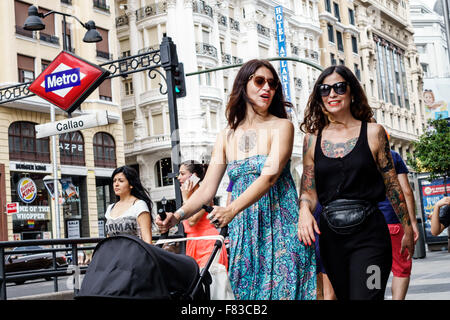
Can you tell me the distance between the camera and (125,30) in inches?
1769

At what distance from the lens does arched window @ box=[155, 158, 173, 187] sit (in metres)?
43.4

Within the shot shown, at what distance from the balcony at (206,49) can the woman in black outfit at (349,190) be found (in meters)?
40.4

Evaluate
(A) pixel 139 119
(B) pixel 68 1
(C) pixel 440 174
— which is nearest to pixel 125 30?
(A) pixel 139 119

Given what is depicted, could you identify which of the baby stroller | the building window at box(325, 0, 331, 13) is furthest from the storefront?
the building window at box(325, 0, 331, 13)

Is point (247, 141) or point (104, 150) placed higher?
point (104, 150)

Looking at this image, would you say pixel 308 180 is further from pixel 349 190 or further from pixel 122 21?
pixel 122 21

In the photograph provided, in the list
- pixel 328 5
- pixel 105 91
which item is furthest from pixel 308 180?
pixel 328 5

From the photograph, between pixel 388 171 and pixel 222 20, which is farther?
pixel 222 20

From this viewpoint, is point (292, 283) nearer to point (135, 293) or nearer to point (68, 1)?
point (135, 293)

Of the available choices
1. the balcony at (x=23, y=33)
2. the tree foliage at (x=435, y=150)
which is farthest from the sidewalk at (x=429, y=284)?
the balcony at (x=23, y=33)

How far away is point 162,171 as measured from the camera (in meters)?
43.7

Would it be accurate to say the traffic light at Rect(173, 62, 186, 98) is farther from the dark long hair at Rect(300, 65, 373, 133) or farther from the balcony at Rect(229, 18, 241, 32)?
the balcony at Rect(229, 18, 241, 32)

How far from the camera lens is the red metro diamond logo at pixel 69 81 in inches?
502

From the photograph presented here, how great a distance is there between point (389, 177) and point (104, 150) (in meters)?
34.9
